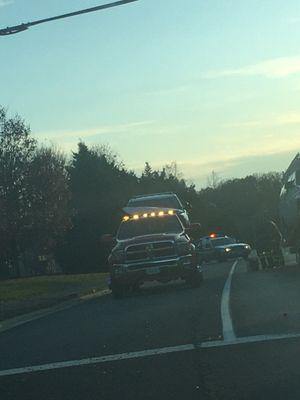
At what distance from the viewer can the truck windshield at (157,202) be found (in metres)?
28.7

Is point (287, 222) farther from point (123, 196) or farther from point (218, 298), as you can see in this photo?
point (123, 196)

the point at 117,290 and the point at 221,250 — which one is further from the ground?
the point at 117,290

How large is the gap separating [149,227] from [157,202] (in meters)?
7.08

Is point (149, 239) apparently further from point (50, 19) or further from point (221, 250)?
point (221, 250)

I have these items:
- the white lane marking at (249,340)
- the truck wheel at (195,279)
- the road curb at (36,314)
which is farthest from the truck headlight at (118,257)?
the white lane marking at (249,340)

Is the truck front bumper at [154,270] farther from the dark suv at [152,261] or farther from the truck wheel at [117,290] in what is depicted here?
the truck wheel at [117,290]

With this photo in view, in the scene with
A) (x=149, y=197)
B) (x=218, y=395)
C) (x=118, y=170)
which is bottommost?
(x=218, y=395)

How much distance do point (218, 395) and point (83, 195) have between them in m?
55.1

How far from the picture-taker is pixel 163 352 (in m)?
10.1

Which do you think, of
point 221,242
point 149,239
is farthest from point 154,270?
point 221,242

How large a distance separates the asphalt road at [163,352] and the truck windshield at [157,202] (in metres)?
12.3

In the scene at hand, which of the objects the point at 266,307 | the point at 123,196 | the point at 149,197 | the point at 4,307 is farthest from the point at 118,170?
the point at 266,307

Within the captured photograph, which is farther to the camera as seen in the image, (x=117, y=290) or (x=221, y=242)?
(x=221, y=242)

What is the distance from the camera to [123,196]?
6378 cm
